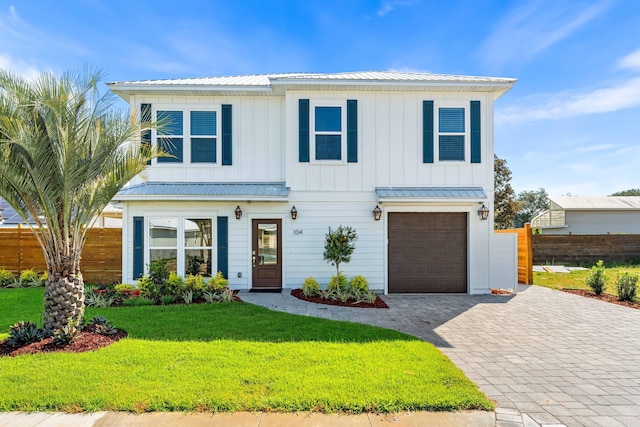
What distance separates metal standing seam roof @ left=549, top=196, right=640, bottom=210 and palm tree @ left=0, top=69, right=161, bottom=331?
27059 millimetres

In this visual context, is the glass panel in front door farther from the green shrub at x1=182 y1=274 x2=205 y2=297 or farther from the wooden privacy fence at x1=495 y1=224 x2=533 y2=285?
the wooden privacy fence at x1=495 y1=224 x2=533 y2=285

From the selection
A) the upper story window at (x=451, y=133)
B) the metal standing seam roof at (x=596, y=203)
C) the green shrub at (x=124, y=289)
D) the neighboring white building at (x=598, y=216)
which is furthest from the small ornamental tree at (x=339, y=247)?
the metal standing seam roof at (x=596, y=203)

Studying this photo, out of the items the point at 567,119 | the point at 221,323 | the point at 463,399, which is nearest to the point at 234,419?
the point at 463,399

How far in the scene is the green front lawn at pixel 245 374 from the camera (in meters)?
3.18

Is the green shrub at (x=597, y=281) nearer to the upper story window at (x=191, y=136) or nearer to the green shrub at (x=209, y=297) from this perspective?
the green shrub at (x=209, y=297)

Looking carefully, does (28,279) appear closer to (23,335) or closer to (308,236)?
(23,335)

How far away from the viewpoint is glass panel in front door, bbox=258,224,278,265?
9.47m

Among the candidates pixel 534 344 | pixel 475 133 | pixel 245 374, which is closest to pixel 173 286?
pixel 245 374

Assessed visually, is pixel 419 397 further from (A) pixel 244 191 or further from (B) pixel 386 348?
(A) pixel 244 191

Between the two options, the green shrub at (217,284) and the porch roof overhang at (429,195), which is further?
the porch roof overhang at (429,195)

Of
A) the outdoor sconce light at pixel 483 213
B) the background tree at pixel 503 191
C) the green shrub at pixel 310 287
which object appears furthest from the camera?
the background tree at pixel 503 191

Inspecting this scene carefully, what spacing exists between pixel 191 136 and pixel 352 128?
4.81 m

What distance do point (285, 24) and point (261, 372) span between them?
10.4m

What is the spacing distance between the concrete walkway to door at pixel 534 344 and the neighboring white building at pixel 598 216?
17.4 metres
